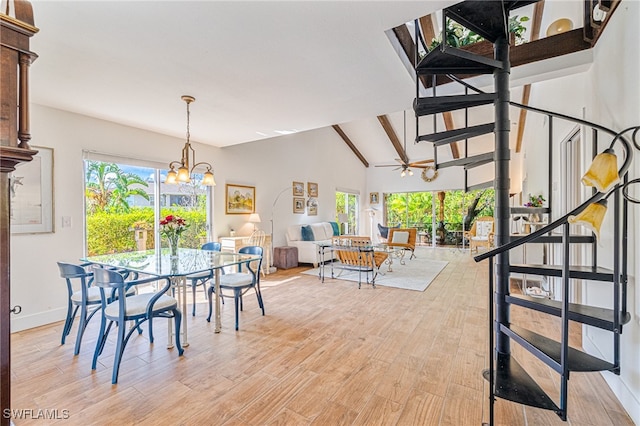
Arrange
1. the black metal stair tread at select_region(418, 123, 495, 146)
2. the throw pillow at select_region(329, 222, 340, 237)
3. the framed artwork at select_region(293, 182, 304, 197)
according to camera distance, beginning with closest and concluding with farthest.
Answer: the black metal stair tread at select_region(418, 123, 495, 146) → the framed artwork at select_region(293, 182, 304, 197) → the throw pillow at select_region(329, 222, 340, 237)

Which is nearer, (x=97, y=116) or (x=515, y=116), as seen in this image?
(x=97, y=116)

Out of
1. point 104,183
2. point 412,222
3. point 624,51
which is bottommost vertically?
point 412,222

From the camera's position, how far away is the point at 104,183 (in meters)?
3.96

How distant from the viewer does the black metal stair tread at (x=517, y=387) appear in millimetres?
1491

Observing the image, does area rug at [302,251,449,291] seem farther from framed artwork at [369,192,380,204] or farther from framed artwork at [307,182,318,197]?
framed artwork at [369,192,380,204]

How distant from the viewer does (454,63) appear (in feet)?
6.88

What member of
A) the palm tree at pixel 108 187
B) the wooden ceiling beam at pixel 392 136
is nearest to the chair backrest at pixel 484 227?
the wooden ceiling beam at pixel 392 136

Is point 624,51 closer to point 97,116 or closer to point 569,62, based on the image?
point 569,62

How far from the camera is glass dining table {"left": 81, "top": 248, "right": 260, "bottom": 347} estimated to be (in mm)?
2488

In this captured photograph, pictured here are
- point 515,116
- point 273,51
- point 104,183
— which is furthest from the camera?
point 515,116

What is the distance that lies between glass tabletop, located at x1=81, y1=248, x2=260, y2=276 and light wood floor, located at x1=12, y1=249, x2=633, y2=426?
0.75 m

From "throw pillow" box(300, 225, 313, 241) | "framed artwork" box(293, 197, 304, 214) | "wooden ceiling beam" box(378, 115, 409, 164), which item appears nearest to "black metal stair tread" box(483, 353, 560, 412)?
"throw pillow" box(300, 225, 313, 241)

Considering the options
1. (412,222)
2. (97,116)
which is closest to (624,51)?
(97,116)

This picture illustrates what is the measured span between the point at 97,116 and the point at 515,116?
811 centimetres
